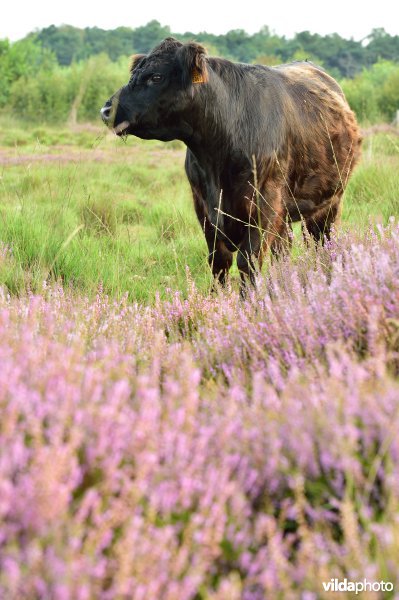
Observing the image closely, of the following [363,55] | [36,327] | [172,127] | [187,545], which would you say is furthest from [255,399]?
[363,55]

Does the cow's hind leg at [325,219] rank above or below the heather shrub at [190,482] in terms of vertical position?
Result: below

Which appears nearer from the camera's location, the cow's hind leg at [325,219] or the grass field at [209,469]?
the grass field at [209,469]

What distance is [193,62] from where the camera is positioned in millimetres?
4223

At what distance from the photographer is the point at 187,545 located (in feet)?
4.17

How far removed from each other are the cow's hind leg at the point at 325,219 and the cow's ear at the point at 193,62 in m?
1.70

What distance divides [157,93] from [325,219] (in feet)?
6.78

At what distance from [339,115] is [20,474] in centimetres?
481

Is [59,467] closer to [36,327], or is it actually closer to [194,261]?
[36,327]

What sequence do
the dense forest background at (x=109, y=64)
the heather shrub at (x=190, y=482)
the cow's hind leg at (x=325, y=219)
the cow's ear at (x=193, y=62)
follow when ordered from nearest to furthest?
the heather shrub at (x=190, y=482) < the cow's ear at (x=193, y=62) < the cow's hind leg at (x=325, y=219) < the dense forest background at (x=109, y=64)

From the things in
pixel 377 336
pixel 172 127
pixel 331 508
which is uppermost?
pixel 172 127

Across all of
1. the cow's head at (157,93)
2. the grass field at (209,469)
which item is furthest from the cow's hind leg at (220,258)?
the grass field at (209,469)

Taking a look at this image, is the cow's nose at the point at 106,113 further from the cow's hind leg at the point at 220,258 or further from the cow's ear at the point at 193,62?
the cow's hind leg at the point at 220,258

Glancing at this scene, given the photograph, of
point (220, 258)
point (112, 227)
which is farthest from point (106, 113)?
point (112, 227)

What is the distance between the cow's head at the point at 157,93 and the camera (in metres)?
4.27
